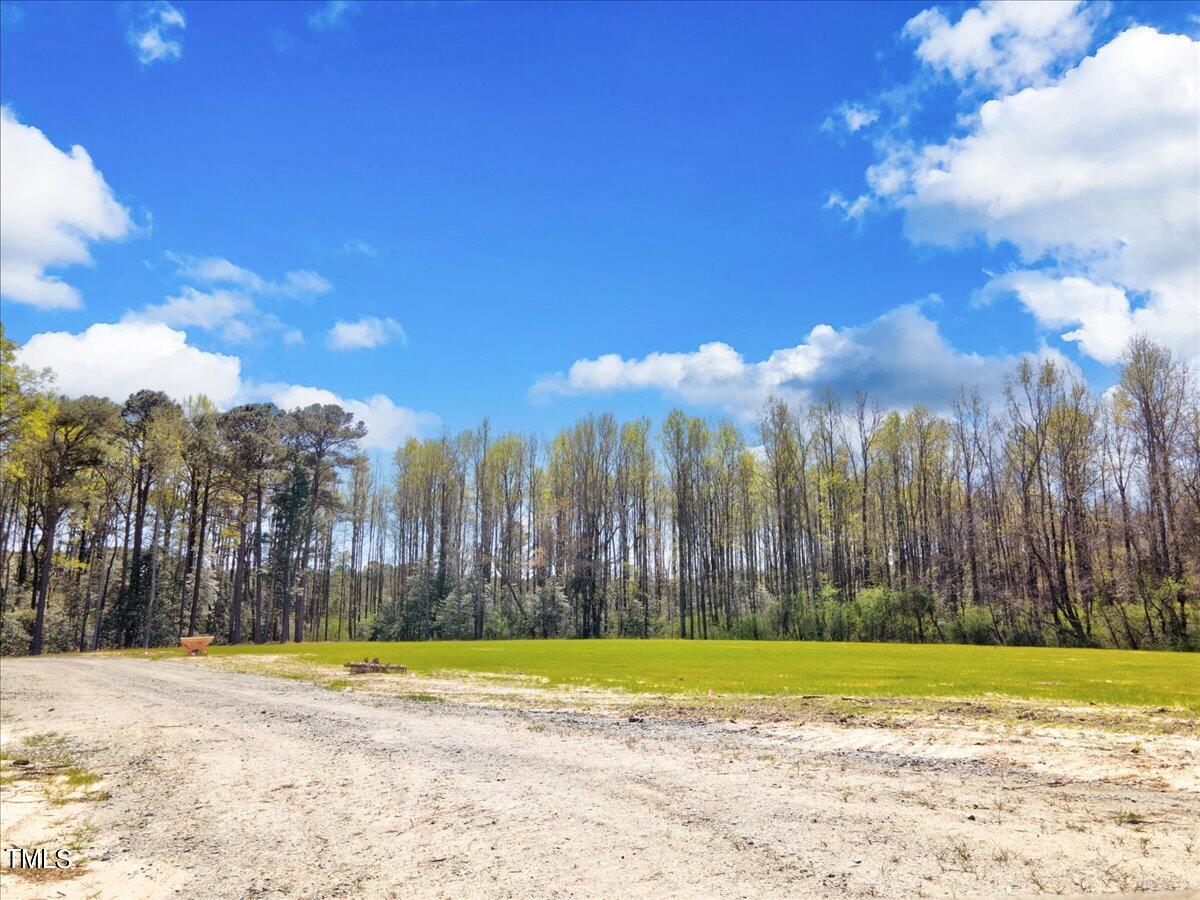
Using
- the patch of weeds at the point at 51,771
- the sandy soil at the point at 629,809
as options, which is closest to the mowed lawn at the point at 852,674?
the sandy soil at the point at 629,809

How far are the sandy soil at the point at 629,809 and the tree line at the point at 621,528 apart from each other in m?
32.0

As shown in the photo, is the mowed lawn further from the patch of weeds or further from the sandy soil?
the patch of weeds

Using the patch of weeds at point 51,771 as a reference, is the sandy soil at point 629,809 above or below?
above

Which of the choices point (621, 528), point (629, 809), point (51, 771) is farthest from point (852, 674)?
point (621, 528)

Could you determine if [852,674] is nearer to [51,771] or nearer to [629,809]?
[629,809]

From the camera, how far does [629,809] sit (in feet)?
24.0

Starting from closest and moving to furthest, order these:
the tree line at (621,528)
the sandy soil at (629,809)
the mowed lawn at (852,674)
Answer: the sandy soil at (629,809)
the mowed lawn at (852,674)
the tree line at (621,528)

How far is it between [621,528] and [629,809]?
201 ft

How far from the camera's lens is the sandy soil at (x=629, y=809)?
5.65 metres

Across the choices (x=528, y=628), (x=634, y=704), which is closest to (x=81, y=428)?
(x=528, y=628)

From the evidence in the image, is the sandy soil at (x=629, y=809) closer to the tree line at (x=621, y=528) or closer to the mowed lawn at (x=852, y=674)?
the mowed lawn at (x=852, y=674)

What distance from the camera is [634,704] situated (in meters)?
15.2

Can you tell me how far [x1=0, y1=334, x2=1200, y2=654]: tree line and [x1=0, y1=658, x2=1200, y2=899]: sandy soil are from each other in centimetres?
3202

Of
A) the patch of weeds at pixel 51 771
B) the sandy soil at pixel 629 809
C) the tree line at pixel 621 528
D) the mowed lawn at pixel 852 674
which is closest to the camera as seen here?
the sandy soil at pixel 629 809
